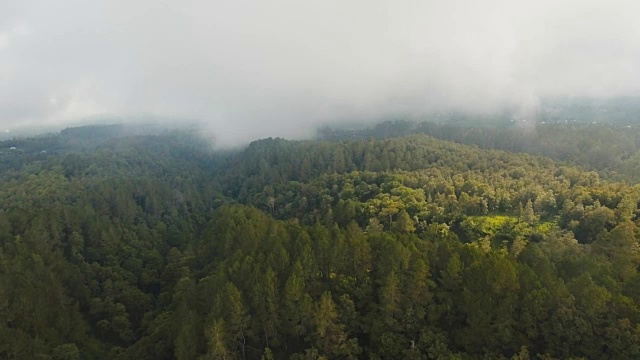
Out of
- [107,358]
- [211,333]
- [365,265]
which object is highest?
[365,265]

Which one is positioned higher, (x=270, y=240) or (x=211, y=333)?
(x=270, y=240)

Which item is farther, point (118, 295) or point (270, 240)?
point (118, 295)

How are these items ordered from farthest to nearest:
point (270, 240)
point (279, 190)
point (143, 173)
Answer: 1. point (143, 173)
2. point (279, 190)
3. point (270, 240)

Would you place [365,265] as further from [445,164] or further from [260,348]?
[445,164]

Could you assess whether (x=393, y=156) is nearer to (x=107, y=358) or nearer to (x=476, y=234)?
(x=476, y=234)

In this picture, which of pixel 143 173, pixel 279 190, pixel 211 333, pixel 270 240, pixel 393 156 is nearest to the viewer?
pixel 211 333

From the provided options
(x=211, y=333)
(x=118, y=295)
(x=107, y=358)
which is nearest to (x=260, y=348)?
(x=211, y=333)
